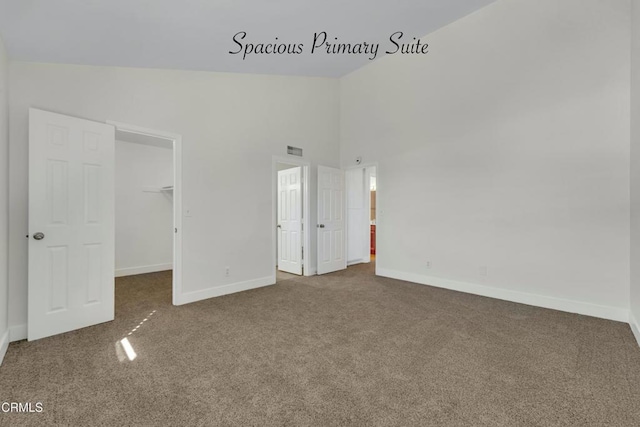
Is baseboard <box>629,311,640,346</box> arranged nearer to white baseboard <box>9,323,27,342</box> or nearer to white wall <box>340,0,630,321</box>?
white wall <box>340,0,630,321</box>

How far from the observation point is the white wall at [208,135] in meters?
2.66

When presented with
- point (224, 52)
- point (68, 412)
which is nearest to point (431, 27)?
point (224, 52)

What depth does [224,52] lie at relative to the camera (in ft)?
11.3

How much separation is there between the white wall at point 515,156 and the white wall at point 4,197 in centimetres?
468

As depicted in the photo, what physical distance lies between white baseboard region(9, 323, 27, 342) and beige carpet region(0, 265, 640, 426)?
103mm

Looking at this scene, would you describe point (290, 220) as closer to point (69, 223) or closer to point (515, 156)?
point (69, 223)

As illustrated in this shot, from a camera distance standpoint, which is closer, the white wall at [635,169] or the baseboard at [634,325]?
the baseboard at [634,325]

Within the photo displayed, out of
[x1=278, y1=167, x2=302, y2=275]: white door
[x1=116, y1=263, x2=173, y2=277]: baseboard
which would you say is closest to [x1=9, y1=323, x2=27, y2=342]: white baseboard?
[x1=116, y1=263, x2=173, y2=277]: baseboard

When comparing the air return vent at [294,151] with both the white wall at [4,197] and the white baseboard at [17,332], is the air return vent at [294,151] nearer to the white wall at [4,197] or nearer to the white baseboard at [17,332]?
the white wall at [4,197]

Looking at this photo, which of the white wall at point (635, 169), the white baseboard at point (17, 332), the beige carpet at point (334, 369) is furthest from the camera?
the white wall at point (635, 169)

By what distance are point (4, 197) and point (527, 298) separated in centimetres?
552

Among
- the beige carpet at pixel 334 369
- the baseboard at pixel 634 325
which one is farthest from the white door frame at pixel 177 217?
the baseboard at pixel 634 325

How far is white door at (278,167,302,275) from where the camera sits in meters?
5.41

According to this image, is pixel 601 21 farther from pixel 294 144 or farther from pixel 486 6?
pixel 294 144
